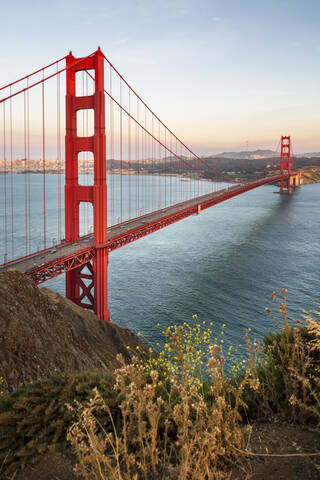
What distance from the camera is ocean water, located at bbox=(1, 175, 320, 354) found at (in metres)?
28.7

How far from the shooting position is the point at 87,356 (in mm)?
15852

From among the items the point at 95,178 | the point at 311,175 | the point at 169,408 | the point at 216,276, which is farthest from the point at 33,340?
the point at 311,175

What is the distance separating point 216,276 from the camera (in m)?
38.8

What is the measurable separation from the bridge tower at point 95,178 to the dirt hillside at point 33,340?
7.96m

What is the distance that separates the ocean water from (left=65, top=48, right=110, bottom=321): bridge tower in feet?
11.9

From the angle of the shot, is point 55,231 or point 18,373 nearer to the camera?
point 18,373

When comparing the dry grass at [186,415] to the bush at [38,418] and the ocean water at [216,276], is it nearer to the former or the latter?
the bush at [38,418]

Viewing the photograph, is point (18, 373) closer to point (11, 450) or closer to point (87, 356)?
point (87, 356)

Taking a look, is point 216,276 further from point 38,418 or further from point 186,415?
point 186,415

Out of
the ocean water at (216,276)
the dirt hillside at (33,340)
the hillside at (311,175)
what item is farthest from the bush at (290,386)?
the hillside at (311,175)

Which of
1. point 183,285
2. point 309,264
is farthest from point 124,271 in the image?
point 309,264

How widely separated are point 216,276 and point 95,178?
17.5 m

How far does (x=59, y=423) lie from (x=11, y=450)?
62 cm

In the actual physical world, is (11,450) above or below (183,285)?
above
